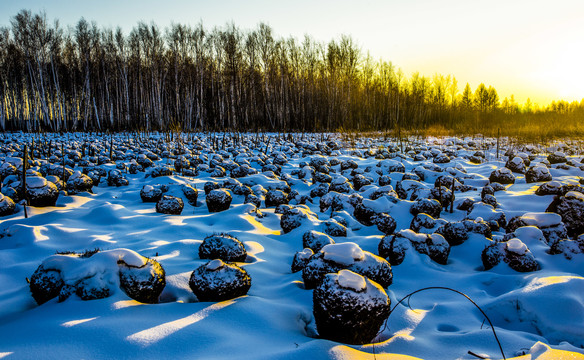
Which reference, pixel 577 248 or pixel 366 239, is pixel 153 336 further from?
pixel 577 248

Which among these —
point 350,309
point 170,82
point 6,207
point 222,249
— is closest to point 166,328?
point 350,309

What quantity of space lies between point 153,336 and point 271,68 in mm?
28545

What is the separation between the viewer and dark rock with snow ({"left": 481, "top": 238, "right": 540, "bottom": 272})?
2.70m

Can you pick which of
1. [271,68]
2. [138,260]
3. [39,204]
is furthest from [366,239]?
[271,68]

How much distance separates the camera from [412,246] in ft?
10.1

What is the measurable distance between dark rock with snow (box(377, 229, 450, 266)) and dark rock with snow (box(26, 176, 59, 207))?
14.4 ft

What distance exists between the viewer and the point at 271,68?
2797cm

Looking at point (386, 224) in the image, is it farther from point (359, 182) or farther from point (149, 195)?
point (149, 195)

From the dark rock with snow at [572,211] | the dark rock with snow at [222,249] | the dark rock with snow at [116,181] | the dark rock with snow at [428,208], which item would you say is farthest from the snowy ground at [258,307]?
the dark rock with snow at [116,181]

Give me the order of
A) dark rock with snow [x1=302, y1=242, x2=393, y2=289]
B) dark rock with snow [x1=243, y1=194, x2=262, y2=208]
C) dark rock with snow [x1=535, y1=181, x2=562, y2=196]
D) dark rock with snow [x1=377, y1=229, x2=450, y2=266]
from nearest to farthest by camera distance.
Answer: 1. dark rock with snow [x1=302, y1=242, x2=393, y2=289]
2. dark rock with snow [x1=377, y1=229, x2=450, y2=266]
3. dark rock with snow [x1=535, y1=181, x2=562, y2=196]
4. dark rock with snow [x1=243, y1=194, x2=262, y2=208]

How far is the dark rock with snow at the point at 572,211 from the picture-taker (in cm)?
352

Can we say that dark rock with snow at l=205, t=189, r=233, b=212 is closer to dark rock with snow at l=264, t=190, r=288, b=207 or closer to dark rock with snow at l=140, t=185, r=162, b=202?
dark rock with snow at l=264, t=190, r=288, b=207

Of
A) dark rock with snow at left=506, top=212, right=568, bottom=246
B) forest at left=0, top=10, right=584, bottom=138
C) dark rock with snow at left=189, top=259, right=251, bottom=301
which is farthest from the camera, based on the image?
forest at left=0, top=10, right=584, bottom=138

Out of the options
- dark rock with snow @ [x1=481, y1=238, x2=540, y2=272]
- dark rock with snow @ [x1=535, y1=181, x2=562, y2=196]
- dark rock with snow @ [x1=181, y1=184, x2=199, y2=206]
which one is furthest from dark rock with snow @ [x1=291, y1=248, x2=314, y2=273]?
dark rock with snow @ [x1=535, y1=181, x2=562, y2=196]
